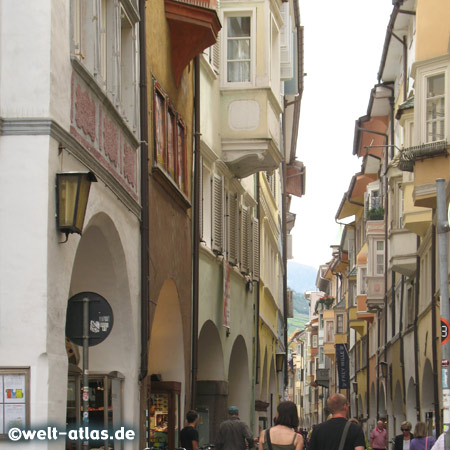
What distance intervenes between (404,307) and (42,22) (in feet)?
98.1

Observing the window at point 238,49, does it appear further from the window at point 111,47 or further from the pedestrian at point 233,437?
the pedestrian at point 233,437

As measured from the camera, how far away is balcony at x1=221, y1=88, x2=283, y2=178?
24.9 metres

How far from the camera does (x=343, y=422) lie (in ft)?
34.0

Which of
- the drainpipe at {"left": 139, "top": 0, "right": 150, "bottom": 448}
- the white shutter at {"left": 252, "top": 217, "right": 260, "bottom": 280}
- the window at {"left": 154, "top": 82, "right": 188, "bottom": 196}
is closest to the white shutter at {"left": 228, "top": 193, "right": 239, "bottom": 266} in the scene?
the white shutter at {"left": 252, "top": 217, "right": 260, "bottom": 280}

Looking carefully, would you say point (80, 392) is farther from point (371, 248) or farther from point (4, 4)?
point (371, 248)

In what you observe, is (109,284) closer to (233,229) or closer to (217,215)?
(217,215)

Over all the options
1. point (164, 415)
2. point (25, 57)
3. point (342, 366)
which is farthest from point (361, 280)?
point (25, 57)

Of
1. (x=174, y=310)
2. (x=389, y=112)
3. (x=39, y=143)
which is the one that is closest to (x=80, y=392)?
(x=39, y=143)

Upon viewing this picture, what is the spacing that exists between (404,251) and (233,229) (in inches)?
400

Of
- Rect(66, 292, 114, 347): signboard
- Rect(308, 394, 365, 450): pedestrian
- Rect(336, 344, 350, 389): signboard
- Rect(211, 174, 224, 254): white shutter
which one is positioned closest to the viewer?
Rect(308, 394, 365, 450): pedestrian

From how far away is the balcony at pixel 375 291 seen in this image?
47.6m

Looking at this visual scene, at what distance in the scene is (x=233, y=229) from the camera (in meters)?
27.6

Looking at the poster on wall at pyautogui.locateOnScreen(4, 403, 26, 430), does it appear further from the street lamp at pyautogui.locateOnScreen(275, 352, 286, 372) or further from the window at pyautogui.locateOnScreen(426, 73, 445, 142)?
the street lamp at pyautogui.locateOnScreen(275, 352, 286, 372)

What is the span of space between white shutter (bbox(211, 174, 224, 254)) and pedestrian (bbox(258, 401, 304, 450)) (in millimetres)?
13396
